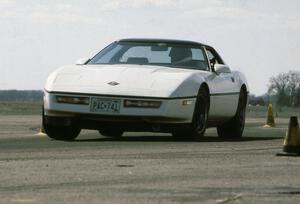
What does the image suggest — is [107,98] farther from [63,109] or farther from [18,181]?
[18,181]

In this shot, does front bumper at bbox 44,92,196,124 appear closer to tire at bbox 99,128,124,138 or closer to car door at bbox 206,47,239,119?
car door at bbox 206,47,239,119

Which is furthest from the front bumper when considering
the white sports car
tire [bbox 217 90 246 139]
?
tire [bbox 217 90 246 139]

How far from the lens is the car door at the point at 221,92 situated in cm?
1299

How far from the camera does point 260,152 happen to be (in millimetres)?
10109

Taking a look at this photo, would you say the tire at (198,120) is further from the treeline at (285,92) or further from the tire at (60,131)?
the treeline at (285,92)

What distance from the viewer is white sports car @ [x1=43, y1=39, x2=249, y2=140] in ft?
38.2

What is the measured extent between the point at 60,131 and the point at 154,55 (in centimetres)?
189

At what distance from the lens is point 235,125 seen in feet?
46.7

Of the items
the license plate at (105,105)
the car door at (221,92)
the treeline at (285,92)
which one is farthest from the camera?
the treeline at (285,92)

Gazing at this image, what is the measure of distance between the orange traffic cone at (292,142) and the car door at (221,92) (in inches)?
116

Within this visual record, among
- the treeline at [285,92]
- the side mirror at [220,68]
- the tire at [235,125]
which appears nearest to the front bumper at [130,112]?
the side mirror at [220,68]

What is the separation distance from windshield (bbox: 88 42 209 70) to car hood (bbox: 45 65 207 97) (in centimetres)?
68

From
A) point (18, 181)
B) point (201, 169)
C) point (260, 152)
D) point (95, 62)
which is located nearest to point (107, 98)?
point (95, 62)

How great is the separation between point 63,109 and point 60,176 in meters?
4.72
